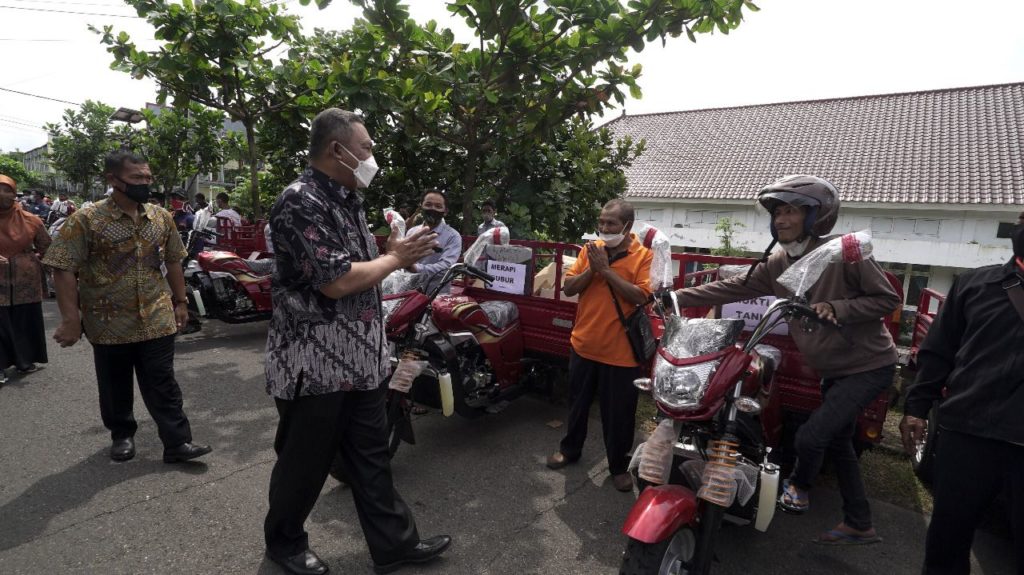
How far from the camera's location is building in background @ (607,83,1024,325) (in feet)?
60.3

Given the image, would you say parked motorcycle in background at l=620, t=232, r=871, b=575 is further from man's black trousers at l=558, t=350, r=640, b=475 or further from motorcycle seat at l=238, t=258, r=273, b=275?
motorcycle seat at l=238, t=258, r=273, b=275

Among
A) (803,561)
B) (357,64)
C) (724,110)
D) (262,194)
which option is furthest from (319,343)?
(724,110)

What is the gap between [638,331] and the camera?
3197 millimetres

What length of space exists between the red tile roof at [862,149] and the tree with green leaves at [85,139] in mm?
20819

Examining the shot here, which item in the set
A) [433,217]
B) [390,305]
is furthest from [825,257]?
[433,217]

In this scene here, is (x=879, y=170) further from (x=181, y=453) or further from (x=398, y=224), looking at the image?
(x=181, y=453)

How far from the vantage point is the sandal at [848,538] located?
2.78 meters

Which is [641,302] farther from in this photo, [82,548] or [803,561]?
[82,548]

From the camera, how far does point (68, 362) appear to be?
5512mm

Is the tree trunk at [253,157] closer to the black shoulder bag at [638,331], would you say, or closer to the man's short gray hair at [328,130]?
the man's short gray hair at [328,130]

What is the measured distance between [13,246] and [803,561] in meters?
6.27

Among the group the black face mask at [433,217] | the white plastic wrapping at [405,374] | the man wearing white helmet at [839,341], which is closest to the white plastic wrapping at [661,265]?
the man wearing white helmet at [839,341]

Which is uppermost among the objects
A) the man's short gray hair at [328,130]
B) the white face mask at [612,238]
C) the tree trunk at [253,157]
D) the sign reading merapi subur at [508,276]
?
the tree trunk at [253,157]

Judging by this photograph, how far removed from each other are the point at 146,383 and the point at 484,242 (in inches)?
90.5
